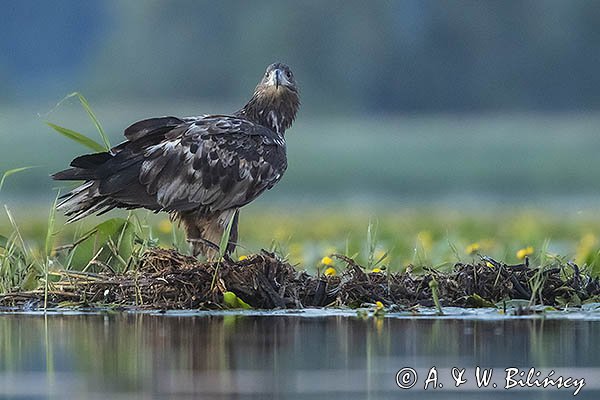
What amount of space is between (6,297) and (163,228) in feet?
12.5

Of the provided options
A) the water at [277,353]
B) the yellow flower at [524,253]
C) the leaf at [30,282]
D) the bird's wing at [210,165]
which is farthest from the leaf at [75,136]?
the yellow flower at [524,253]

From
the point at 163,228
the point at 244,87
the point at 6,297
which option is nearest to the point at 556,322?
the point at 6,297

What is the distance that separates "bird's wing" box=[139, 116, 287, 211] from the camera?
36.6ft

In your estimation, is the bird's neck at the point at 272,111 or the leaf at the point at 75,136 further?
the bird's neck at the point at 272,111

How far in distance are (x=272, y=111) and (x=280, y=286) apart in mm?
2695

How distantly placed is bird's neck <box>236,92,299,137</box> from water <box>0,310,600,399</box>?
2.86 m

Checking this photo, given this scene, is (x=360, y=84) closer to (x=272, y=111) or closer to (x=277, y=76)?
(x=277, y=76)

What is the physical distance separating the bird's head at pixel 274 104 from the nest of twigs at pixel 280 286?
2.37 meters

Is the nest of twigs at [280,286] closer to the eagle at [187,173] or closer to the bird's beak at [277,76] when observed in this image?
the eagle at [187,173]

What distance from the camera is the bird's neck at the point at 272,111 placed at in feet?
40.1

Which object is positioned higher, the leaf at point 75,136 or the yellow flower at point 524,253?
the leaf at point 75,136

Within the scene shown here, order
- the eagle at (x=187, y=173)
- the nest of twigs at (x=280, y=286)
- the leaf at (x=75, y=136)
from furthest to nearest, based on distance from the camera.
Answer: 1. the eagle at (x=187, y=173)
2. the leaf at (x=75, y=136)
3. the nest of twigs at (x=280, y=286)
